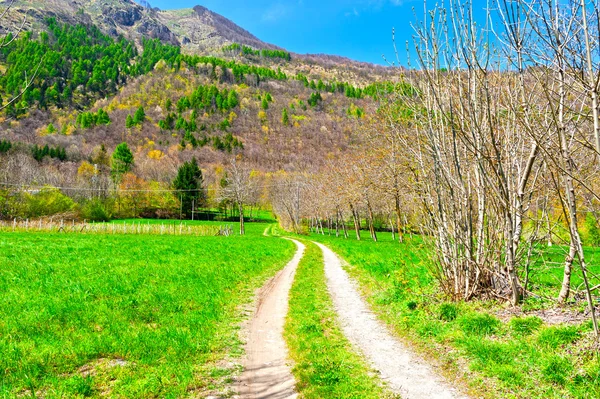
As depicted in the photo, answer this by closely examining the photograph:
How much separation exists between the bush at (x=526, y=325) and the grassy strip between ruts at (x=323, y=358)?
2.72 meters

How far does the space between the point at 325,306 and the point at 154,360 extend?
4.64 metres

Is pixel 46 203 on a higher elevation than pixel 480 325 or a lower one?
higher

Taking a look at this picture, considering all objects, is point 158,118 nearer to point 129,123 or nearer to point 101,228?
point 129,123

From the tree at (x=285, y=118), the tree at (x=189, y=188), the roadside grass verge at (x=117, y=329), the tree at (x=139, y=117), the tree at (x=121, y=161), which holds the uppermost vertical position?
the tree at (x=285, y=118)

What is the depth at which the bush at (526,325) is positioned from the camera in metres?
5.73

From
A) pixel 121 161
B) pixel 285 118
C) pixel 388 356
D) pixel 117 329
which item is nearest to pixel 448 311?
pixel 388 356

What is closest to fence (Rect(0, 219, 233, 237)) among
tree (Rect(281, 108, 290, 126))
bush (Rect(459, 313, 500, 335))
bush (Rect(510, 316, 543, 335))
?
bush (Rect(459, 313, 500, 335))

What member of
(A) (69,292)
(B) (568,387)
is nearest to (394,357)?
(B) (568,387)

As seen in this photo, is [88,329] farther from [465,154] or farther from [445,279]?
[465,154]

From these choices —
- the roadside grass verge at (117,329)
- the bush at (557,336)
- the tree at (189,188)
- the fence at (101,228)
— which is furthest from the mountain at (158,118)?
the bush at (557,336)

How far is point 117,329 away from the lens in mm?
6500

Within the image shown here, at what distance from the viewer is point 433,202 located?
809cm

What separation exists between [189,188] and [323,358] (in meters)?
80.5

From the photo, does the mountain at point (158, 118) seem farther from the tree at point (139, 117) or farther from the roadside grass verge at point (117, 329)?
the roadside grass verge at point (117, 329)
